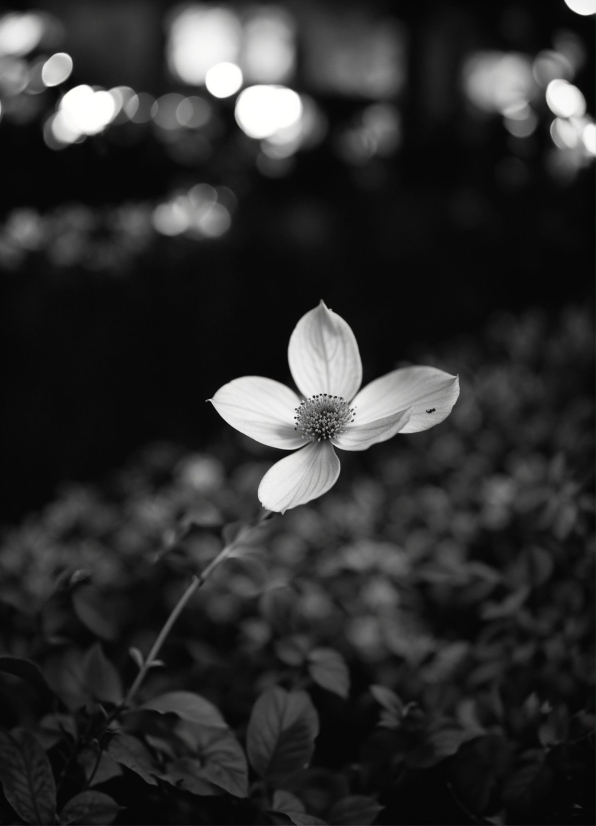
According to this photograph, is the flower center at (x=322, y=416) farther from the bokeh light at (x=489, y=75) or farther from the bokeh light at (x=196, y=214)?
the bokeh light at (x=489, y=75)

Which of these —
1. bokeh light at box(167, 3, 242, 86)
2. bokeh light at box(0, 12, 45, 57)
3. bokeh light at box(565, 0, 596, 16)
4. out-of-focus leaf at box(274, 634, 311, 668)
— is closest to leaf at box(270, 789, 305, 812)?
out-of-focus leaf at box(274, 634, 311, 668)

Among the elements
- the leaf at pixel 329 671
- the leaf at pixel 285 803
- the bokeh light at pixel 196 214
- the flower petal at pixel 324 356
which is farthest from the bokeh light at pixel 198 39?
the leaf at pixel 285 803

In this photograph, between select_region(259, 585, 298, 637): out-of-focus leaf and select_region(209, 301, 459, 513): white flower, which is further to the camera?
select_region(259, 585, 298, 637): out-of-focus leaf

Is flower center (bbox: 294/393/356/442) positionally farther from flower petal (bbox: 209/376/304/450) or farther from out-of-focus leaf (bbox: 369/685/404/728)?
out-of-focus leaf (bbox: 369/685/404/728)

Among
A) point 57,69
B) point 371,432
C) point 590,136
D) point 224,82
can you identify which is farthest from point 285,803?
point 224,82

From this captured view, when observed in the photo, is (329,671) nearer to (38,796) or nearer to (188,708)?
(188,708)

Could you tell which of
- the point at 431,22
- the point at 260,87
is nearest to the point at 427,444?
the point at 260,87
